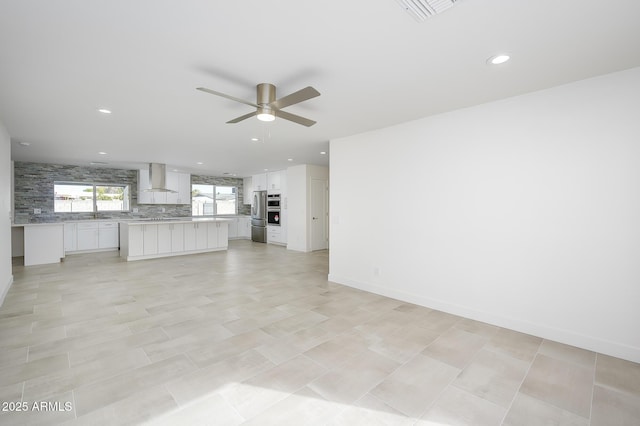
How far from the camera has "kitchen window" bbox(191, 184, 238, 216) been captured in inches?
403

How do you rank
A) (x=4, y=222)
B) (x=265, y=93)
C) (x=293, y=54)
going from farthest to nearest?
(x=4, y=222)
(x=265, y=93)
(x=293, y=54)

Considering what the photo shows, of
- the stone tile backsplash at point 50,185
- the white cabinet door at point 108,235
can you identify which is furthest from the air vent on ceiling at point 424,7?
the stone tile backsplash at point 50,185

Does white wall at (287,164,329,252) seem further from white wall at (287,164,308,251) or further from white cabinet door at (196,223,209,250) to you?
white cabinet door at (196,223,209,250)

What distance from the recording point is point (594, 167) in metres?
2.57

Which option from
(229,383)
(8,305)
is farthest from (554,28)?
(8,305)

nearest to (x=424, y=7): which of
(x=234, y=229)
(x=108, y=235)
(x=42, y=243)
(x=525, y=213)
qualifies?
(x=525, y=213)

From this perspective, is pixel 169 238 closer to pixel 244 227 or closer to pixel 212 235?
pixel 212 235

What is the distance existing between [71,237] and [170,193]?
2.80 metres

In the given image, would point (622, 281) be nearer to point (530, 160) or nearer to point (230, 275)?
point (530, 160)

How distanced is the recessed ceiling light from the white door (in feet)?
19.5

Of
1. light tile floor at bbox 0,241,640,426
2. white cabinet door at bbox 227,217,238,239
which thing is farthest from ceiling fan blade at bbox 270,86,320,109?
white cabinet door at bbox 227,217,238,239

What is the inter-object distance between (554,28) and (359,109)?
1875 mm

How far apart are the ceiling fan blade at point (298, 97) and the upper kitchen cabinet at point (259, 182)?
281 inches

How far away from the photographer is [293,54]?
2.17 metres
